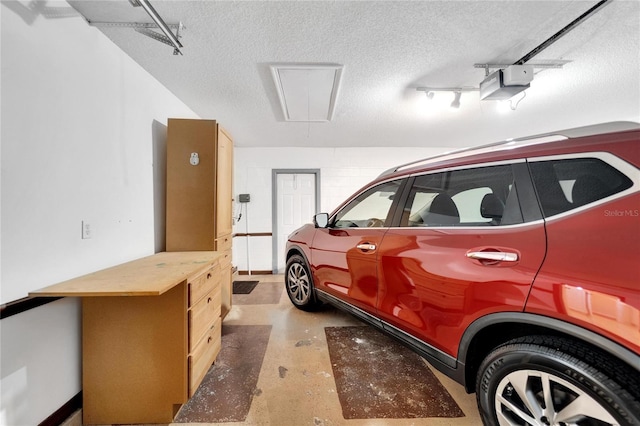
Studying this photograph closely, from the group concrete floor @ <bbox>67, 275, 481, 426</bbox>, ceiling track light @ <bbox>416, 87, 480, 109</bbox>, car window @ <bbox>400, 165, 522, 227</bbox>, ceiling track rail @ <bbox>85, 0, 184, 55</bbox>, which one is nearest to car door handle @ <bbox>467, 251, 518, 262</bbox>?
car window @ <bbox>400, 165, 522, 227</bbox>

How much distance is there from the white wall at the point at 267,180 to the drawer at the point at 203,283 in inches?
105

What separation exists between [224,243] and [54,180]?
4.92ft

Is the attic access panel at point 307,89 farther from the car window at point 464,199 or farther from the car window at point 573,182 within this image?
the car window at point 573,182

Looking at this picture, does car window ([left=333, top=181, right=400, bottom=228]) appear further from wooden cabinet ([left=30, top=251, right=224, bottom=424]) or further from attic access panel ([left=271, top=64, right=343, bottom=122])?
wooden cabinet ([left=30, top=251, right=224, bottom=424])

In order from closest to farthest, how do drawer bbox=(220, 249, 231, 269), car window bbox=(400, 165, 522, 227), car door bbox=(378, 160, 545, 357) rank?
1. car door bbox=(378, 160, 545, 357)
2. car window bbox=(400, 165, 522, 227)
3. drawer bbox=(220, 249, 231, 269)

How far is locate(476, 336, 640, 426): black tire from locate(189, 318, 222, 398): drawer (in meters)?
1.65

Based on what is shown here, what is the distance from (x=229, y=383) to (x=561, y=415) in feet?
6.12

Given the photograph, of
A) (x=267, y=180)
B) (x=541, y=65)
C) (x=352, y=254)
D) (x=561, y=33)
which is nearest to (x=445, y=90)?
(x=541, y=65)

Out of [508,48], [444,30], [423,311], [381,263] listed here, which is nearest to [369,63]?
[444,30]

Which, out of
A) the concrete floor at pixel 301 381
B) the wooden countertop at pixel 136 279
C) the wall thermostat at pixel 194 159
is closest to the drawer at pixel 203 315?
the wooden countertop at pixel 136 279

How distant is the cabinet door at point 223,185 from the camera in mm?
2443

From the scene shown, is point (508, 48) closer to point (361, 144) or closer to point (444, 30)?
point (444, 30)

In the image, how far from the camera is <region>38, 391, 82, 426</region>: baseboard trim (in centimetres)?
131

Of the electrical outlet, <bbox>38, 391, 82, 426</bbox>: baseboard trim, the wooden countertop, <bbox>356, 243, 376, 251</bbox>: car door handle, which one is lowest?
<bbox>38, 391, 82, 426</bbox>: baseboard trim
